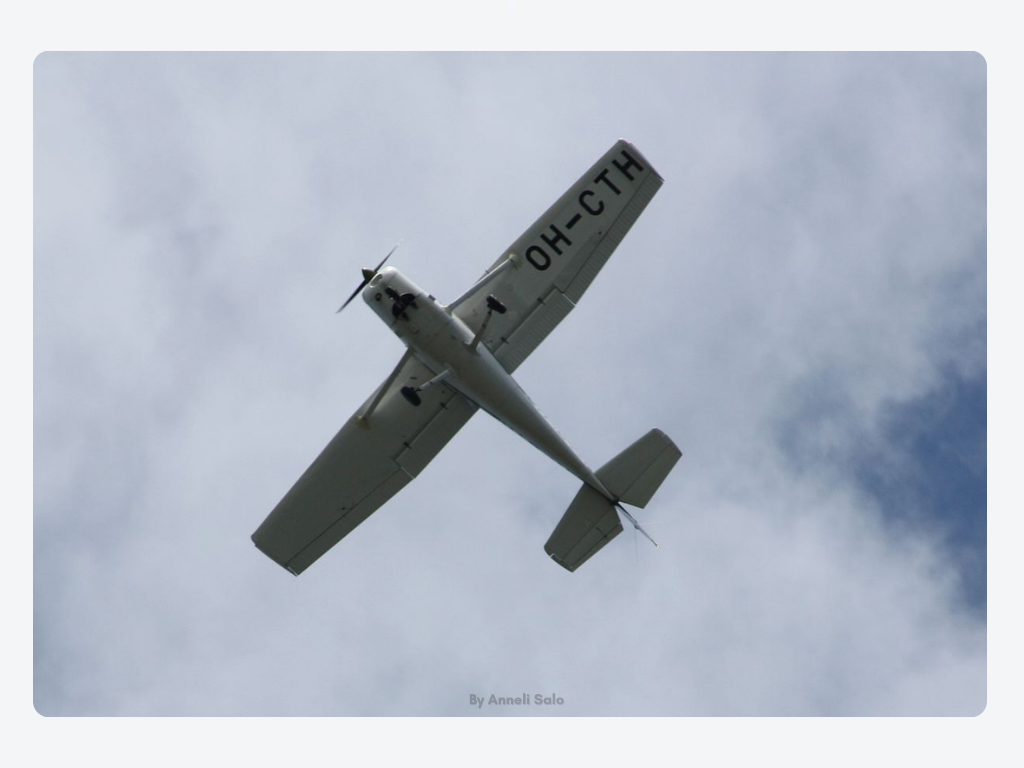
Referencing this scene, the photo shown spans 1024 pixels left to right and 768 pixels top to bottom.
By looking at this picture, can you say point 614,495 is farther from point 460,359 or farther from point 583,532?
point 460,359

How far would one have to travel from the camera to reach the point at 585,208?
20125mm

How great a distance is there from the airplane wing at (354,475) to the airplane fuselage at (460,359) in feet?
2.85

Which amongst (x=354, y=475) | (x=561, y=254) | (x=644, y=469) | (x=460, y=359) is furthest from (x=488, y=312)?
(x=354, y=475)

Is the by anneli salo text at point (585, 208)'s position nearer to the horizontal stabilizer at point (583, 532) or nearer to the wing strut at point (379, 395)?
the wing strut at point (379, 395)

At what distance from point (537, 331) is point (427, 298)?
6.49ft

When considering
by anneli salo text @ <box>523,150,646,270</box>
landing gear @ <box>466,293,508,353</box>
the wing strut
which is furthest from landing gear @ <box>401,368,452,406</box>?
by anneli salo text @ <box>523,150,646,270</box>

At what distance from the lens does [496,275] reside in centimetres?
1992

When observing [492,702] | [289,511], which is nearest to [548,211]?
[289,511]

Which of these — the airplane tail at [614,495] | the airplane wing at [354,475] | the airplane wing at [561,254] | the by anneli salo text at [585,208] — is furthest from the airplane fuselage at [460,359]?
the by anneli salo text at [585,208]

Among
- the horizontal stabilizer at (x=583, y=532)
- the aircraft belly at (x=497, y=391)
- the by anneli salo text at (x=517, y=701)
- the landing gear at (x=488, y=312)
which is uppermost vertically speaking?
the landing gear at (x=488, y=312)

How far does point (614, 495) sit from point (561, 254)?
13.1 feet

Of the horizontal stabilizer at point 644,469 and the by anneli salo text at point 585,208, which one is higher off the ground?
the by anneli salo text at point 585,208

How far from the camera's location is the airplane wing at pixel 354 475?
20094 millimetres

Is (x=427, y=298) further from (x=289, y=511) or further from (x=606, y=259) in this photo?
(x=289, y=511)
